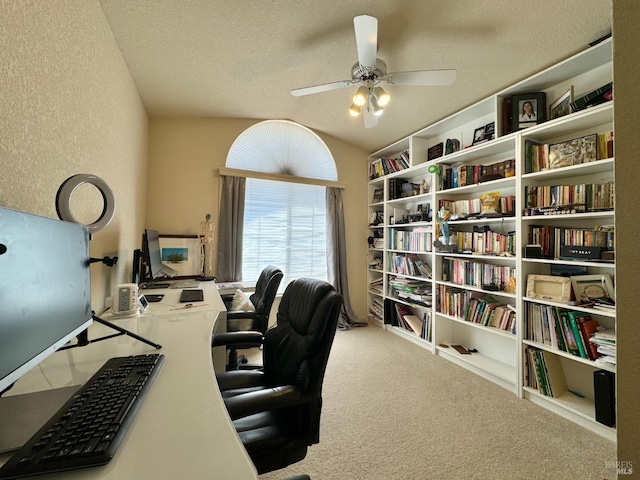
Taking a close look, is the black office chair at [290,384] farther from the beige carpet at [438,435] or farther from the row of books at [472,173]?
Answer: the row of books at [472,173]

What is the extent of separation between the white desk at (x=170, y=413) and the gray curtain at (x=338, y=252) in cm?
242

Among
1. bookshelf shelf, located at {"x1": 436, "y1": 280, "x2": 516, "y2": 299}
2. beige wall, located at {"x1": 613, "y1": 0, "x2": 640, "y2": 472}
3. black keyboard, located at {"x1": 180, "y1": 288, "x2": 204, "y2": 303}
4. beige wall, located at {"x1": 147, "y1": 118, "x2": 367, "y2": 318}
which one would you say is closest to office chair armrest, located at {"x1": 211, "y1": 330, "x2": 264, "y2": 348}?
black keyboard, located at {"x1": 180, "y1": 288, "x2": 204, "y2": 303}

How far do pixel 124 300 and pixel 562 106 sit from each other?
324cm

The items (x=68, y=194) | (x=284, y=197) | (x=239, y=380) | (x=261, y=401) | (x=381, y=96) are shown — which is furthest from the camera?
(x=284, y=197)

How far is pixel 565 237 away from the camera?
73.2 inches

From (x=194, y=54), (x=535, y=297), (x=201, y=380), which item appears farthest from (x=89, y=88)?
(x=535, y=297)

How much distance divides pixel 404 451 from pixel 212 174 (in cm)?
311

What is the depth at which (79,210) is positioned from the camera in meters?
1.37

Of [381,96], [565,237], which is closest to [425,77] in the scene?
[381,96]

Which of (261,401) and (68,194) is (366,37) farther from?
(261,401)

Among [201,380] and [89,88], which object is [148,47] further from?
[201,380]

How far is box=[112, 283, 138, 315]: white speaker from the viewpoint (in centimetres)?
152

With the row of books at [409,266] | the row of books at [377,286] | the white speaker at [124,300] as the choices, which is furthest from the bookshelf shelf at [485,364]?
the white speaker at [124,300]

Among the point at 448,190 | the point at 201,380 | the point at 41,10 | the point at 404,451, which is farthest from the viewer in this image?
the point at 448,190
